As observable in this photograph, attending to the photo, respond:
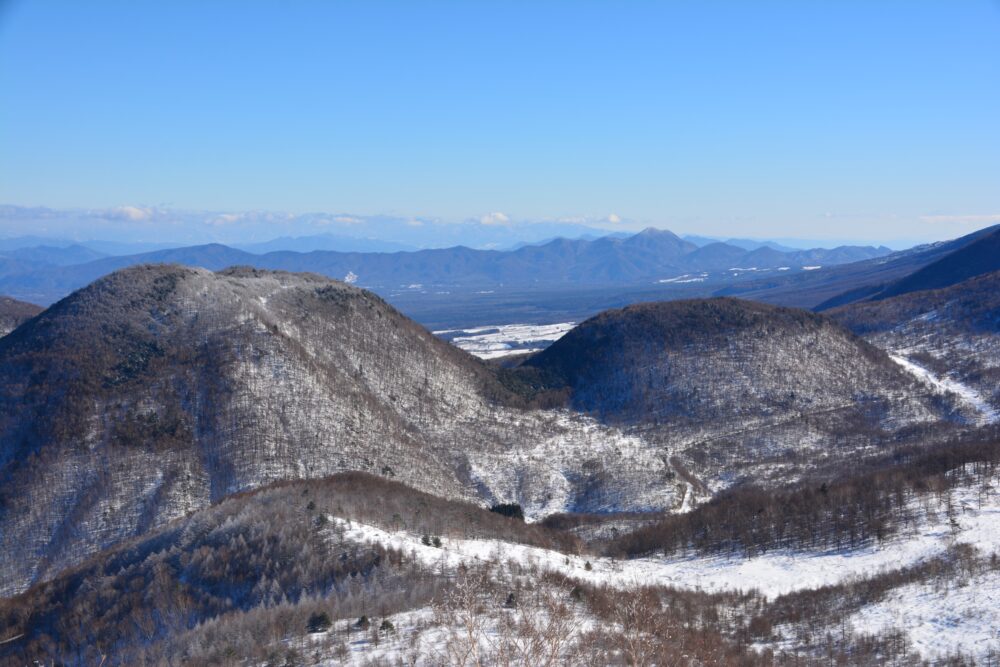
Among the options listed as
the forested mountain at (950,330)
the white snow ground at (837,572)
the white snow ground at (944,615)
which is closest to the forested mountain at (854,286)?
the forested mountain at (950,330)

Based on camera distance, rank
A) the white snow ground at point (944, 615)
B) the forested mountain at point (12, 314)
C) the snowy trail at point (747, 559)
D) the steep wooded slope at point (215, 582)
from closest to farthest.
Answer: the white snow ground at point (944, 615), the steep wooded slope at point (215, 582), the snowy trail at point (747, 559), the forested mountain at point (12, 314)

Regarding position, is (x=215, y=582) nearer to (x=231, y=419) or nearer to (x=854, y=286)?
(x=231, y=419)

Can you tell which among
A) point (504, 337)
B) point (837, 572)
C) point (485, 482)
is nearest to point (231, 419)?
point (485, 482)

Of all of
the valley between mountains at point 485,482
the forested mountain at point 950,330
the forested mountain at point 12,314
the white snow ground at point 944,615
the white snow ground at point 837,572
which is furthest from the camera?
the forested mountain at point 12,314

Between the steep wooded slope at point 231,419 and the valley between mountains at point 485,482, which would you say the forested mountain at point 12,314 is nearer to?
the valley between mountains at point 485,482

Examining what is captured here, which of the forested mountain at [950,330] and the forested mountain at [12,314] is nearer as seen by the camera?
the forested mountain at [950,330]

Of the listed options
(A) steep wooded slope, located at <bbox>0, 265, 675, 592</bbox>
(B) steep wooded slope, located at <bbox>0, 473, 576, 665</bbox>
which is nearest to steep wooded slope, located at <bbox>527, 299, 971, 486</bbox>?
(A) steep wooded slope, located at <bbox>0, 265, 675, 592</bbox>

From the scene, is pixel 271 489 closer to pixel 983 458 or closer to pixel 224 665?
pixel 224 665
